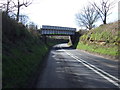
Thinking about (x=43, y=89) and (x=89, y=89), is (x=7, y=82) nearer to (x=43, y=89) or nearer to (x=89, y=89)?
(x=43, y=89)

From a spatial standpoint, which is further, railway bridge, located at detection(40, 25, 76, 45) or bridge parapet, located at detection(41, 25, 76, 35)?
railway bridge, located at detection(40, 25, 76, 45)

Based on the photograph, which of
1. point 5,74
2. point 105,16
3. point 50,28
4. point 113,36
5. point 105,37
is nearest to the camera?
point 5,74

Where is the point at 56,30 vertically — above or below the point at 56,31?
above

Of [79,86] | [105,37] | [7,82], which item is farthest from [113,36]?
[7,82]

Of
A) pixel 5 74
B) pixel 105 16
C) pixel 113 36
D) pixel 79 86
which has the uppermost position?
pixel 105 16

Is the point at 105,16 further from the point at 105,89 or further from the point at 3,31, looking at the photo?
the point at 105,89

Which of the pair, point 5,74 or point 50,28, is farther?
point 50,28

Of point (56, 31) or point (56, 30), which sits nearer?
point (56, 30)

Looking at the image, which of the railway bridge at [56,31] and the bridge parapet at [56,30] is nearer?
the bridge parapet at [56,30]

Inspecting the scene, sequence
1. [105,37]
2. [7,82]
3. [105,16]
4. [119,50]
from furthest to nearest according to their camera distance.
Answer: [105,16], [105,37], [119,50], [7,82]

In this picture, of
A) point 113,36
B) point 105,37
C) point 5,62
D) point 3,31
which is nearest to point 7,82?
point 5,62

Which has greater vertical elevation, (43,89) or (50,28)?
(50,28)

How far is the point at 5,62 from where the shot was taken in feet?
33.3

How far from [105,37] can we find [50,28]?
128 feet
